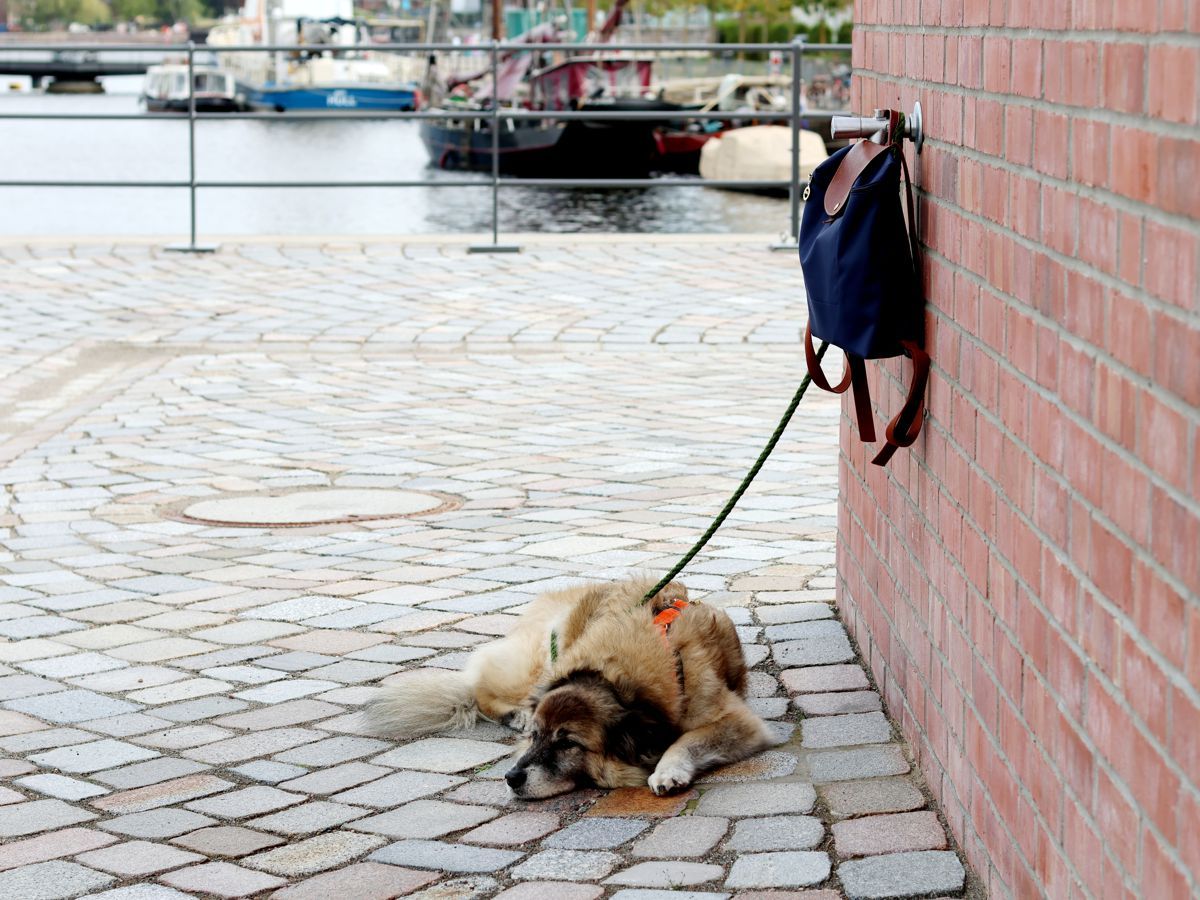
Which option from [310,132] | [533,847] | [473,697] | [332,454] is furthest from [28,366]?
[310,132]

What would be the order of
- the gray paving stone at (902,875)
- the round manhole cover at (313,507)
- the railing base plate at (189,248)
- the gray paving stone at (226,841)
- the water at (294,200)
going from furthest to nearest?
the water at (294,200) → the railing base plate at (189,248) → the round manhole cover at (313,507) → the gray paving stone at (226,841) → the gray paving stone at (902,875)

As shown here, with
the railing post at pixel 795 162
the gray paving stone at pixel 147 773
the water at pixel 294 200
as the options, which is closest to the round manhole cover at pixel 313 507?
the gray paving stone at pixel 147 773

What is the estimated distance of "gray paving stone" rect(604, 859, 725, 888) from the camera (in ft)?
10.9

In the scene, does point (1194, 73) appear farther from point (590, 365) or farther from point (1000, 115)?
point (590, 365)

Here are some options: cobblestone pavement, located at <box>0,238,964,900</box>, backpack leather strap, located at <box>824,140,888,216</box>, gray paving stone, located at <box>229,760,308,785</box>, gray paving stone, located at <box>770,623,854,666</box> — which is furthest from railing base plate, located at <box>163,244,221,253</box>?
backpack leather strap, located at <box>824,140,888,216</box>

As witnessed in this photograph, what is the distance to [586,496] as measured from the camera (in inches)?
264

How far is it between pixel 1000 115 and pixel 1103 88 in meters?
0.66

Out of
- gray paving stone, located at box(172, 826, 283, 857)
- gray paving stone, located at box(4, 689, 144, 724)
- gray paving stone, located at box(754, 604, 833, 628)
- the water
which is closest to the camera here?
gray paving stone, located at box(172, 826, 283, 857)

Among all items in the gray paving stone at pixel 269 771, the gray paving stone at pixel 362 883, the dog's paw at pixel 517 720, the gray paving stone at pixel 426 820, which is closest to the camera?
the gray paving stone at pixel 362 883

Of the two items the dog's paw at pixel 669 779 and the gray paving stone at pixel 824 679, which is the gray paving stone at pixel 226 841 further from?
the gray paving stone at pixel 824 679

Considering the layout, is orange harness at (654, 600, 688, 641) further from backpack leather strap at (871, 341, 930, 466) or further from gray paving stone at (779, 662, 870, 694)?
backpack leather strap at (871, 341, 930, 466)

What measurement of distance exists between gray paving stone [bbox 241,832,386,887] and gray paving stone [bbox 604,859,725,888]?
21.9 inches

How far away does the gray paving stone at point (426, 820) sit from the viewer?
12.0 feet

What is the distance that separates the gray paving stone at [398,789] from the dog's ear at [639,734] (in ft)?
0.94
